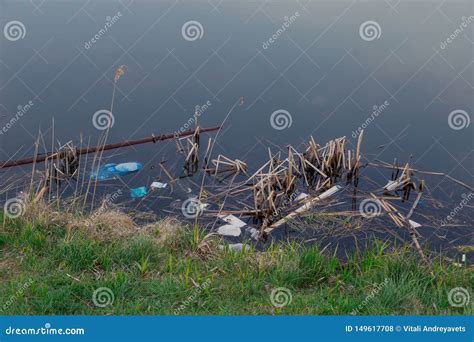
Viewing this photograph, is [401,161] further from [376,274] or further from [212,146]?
[376,274]

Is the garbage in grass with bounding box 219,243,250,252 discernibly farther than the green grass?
Yes

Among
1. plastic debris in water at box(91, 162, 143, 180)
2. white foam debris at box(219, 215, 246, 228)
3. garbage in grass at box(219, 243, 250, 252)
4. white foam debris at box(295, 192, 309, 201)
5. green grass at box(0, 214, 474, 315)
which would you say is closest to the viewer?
green grass at box(0, 214, 474, 315)

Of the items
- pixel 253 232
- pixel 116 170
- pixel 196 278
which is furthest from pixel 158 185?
pixel 196 278

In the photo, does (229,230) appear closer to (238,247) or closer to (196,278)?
(238,247)

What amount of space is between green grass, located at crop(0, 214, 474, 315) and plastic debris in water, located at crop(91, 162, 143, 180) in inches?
62.0

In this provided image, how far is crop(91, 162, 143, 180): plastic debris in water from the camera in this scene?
22.3 feet

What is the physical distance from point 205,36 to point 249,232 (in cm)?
460

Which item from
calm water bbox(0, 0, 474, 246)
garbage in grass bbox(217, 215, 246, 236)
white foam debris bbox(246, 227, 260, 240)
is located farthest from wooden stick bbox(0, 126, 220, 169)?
white foam debris bbox(246, 227, 260, 240)

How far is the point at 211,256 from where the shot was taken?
5094 mm

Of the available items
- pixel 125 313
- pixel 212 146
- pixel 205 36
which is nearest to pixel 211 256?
pixel 125 313

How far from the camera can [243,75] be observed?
8.80m

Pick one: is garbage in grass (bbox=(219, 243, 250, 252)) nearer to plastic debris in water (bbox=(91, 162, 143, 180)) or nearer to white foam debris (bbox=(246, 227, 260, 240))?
white foam debris (bbox=(246, 227, 260, 240))

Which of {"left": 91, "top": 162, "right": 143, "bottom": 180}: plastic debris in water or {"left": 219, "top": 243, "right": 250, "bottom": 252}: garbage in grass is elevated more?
{"left": 219, "top": 243, "right": 250, "bottom": 252}: garbage in grass

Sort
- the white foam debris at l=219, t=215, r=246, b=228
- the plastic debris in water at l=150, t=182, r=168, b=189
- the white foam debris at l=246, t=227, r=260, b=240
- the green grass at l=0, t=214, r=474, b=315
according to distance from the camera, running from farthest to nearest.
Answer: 1. the plastic debris in water at l=150, t=182, r=168, b=189
2. the white foam debris at l=219, t=215, r=246, b=228
3. the white foam debris at l=246, t=227, r=260, b=240
4. the green grass at l=0, t=214, r=474, b=315
